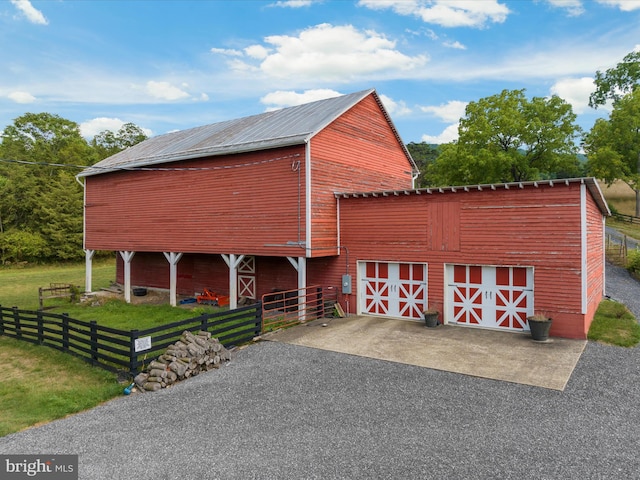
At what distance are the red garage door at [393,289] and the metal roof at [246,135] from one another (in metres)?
5.26

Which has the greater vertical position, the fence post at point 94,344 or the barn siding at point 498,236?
the barn siding at point 498,236

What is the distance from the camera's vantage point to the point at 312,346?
1083 cm

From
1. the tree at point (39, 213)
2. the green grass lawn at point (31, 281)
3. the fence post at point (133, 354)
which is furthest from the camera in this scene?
the tree at point (39, 213)

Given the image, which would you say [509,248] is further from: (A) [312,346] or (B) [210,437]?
(B) [210,437]

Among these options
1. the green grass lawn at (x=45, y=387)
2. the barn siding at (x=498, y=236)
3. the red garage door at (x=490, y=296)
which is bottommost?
the green grass lawn at (x=45, y=387)

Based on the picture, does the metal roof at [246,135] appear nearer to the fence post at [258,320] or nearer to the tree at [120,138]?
the fence post at [258,320]

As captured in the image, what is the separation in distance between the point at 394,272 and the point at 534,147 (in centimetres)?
2235

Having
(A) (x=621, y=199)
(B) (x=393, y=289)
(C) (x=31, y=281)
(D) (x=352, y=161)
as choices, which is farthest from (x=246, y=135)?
(A) (x=621, y=199)

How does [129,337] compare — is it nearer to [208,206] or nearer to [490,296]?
[208,206]

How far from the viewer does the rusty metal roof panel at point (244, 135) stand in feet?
48.9

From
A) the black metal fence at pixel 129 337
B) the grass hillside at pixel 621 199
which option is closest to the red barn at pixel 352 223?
the black metal fence at pixel 129 337

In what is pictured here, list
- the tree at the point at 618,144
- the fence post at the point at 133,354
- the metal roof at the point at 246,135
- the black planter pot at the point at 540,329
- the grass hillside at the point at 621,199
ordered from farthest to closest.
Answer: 1. the grass hillside at the point at 621,199
2. the tree at the point at 618,144
3. the metal roof at the point at 246,135
4. the black planter pot at the point at 540,329
5. the fence post at the point at 133,354

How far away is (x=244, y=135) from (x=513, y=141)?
22.3m

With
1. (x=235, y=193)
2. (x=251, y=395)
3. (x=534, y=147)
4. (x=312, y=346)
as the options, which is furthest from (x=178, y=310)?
(x=534, y=147)
